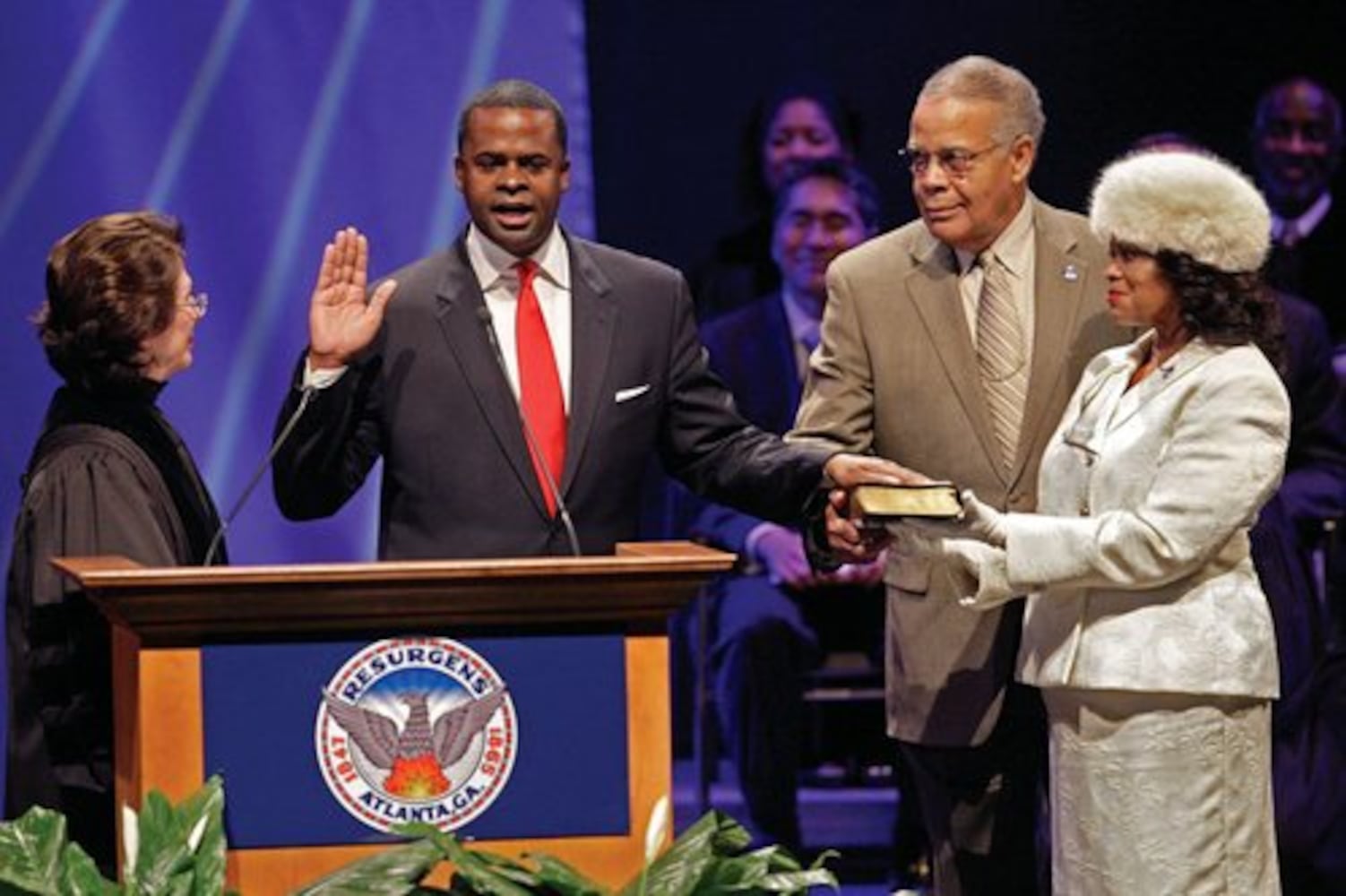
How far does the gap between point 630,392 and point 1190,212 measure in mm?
967

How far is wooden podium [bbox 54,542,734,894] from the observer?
3357 millimetres

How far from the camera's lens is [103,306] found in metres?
4.04

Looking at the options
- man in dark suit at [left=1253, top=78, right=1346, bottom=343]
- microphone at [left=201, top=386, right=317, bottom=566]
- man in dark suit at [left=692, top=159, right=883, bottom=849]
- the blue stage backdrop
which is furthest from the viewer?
man in dark suit at [left=1253, top=78, right=1346, bottom=343]

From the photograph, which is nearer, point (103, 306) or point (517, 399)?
point (103, 306)

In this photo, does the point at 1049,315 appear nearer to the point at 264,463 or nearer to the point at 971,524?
the point at 971,524

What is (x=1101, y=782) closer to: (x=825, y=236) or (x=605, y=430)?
(x=605, y=430)

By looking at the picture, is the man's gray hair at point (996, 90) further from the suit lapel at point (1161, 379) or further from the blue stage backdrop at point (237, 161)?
the blue stage backdrop at point (237, 161)

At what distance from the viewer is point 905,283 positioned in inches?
179

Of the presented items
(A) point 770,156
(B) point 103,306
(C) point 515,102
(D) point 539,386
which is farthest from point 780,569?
(B) point 103,306

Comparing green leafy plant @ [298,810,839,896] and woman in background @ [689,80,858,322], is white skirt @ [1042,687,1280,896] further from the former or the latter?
woman in background @ [689,80,858,322]

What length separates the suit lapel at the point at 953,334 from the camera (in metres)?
4.46

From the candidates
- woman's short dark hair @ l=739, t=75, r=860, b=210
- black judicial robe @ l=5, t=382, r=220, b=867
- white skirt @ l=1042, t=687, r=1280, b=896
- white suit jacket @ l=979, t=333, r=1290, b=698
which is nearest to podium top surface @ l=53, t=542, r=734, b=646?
black judicial robe @ l=5, t=382, r=220, b=867

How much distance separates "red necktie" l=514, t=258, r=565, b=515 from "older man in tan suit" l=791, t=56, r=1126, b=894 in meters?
0.43

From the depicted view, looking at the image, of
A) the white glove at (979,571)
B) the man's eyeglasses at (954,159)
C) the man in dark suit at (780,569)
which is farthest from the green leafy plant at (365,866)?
the man in dark suit at (780,569)
